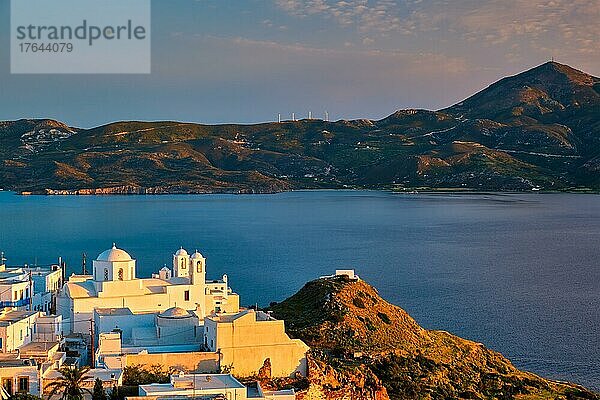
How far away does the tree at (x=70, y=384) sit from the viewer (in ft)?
65.1

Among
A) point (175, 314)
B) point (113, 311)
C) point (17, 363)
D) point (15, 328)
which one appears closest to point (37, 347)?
point (15, 328)

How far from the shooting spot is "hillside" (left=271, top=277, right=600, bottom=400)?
25625mm

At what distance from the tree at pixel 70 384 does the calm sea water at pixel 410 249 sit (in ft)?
70.7

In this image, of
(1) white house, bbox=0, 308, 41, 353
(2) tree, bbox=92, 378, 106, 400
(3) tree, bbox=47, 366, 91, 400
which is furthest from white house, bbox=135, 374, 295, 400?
(1) white house, bbox=0, 308, 41, 353

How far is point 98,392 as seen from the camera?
65.0 feet

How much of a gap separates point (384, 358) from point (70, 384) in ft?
40.0

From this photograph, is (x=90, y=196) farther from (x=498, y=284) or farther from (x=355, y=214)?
(x=498, y=284)

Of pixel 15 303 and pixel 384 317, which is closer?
pixel 15 303

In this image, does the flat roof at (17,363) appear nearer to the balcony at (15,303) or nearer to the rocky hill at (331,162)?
the balcony at (15,303)

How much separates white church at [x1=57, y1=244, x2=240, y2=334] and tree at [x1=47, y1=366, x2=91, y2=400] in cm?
665

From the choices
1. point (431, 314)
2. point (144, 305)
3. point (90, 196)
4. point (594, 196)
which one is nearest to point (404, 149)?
point (594, 196)

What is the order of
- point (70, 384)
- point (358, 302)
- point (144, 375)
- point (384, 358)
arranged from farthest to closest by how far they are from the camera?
point (358, 302)
point (384, 358)
point (144, 375)
point (70, 384)

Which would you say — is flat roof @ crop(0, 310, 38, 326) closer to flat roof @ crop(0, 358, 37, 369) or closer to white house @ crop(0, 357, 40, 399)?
flat roof @ crop(0, 358, 37, 369)

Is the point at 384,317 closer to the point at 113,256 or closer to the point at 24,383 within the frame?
the point at 113,256
